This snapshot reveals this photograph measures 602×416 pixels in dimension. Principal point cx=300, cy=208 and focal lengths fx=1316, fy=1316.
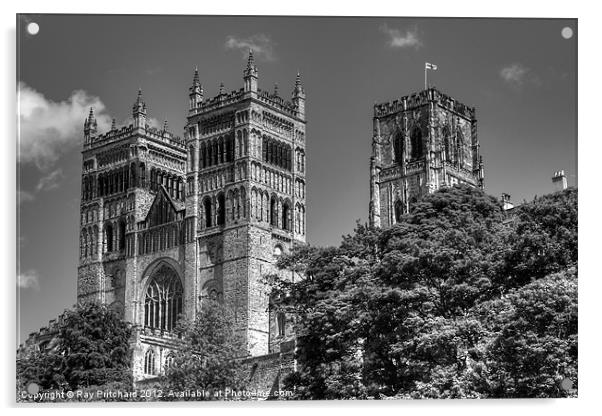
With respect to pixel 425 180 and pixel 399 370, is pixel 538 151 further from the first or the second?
pixel 425 180

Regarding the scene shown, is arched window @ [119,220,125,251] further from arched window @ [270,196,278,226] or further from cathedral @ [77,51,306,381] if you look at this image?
arched window @ [270,196,278,226]

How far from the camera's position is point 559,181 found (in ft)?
77.6

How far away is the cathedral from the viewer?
45562 mm

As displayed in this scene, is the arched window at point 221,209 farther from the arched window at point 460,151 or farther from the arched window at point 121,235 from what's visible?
the arched window at point 460,151

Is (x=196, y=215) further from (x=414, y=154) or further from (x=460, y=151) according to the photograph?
(x=460, y=151)

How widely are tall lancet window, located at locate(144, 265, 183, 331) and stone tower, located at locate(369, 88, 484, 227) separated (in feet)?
26.7

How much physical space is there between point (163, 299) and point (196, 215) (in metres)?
3.65

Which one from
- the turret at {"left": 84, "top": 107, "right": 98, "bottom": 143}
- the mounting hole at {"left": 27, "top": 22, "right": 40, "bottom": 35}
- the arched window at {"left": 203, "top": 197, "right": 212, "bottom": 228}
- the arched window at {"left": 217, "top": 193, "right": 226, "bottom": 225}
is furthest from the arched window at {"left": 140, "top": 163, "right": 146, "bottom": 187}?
the mounting hole at {"left": 27, "top": 22, "right": 40, "bottom": 35}

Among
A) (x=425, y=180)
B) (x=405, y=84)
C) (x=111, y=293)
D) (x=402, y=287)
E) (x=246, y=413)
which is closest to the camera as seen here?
(x=246, y=413)

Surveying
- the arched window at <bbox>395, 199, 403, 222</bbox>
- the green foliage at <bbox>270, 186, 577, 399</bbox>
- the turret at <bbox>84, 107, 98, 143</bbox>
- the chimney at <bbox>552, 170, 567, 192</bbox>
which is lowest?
the green foliage at <bbox>270, 186, 577, 399</bbox>

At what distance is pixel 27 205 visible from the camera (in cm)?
2150

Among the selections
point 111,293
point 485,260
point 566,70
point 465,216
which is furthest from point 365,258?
point 111,293

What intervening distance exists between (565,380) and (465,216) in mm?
6791

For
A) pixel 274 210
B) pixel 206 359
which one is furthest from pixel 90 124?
pixel 274 210
